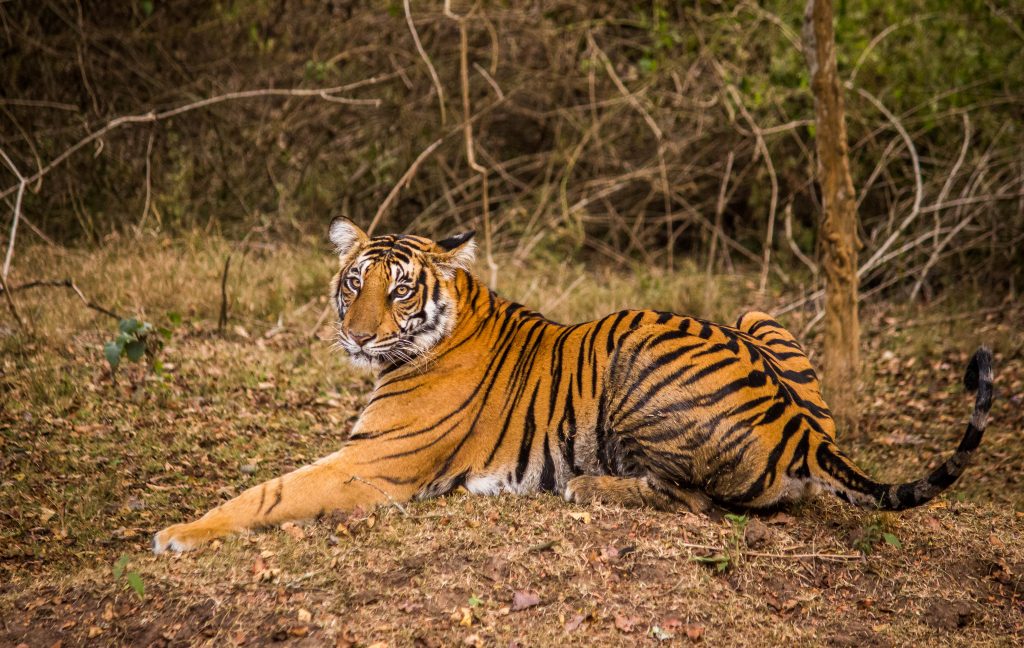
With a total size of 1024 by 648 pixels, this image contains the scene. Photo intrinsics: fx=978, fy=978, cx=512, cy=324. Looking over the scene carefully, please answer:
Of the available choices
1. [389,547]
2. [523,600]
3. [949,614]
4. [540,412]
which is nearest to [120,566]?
[389,547]

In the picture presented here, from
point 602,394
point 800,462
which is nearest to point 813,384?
point 800,462

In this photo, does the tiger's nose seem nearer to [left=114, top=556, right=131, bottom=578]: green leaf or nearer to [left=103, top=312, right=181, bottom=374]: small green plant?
[left=114, top=556, right=131, bottom=578]: green leaf

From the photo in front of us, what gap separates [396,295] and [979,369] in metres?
2.44

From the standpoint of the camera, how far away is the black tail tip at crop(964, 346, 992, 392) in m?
3.52

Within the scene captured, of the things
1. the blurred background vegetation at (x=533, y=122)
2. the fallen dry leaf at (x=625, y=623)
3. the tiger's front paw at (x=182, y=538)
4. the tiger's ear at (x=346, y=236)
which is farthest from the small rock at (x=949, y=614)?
the blurred background vegetation at (x=533, y=122)

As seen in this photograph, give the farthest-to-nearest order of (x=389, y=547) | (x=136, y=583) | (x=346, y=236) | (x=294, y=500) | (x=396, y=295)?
(x=346, y=236) → (x=396, y=295) → (x=294, y=500) → (x=389, y=547) → (x=136, y=583)

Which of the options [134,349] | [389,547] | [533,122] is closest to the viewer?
[389,547]

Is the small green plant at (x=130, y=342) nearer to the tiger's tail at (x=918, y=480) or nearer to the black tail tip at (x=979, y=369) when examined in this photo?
the tiger's tail at (x=918, y=480)

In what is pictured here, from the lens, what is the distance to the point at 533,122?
989 cm

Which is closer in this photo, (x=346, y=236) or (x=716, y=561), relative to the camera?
(x=716, y=561)

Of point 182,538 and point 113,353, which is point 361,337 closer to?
point 182,538

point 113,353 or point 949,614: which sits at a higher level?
point 113,353

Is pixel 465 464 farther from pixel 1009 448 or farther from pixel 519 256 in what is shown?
pixel 519 256

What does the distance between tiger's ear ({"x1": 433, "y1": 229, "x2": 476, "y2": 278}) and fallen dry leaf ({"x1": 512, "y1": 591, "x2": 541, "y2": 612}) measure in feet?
5.37
